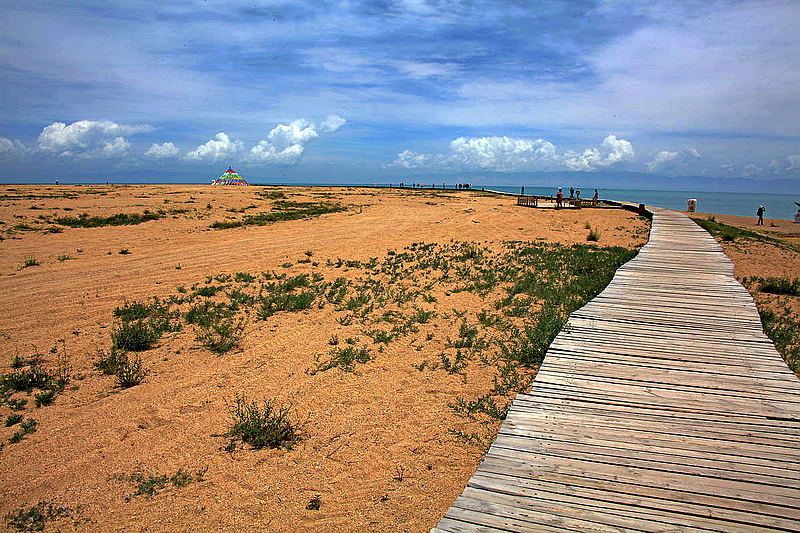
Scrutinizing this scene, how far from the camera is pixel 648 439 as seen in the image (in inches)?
132

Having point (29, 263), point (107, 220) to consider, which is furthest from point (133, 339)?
point (107, 220)

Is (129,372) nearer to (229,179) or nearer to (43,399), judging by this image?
(43,399)

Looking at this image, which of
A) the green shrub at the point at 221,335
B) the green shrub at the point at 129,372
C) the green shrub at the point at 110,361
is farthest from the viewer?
the green shrub at the point at 221,335

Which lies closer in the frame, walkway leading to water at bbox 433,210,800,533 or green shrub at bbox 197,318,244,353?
walkway leading to water at bbox 433,210,800,533

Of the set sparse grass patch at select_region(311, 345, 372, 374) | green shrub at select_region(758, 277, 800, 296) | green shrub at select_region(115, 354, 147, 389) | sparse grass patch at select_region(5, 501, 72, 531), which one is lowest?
sparse grass patch at select_region(5, 501, 72, 531)

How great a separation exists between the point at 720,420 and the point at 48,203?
1345 inches

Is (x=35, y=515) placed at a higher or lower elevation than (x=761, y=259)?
lower

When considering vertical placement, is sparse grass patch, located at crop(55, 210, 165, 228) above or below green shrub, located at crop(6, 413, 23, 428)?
above

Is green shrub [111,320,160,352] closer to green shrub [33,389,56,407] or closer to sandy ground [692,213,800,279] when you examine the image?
green shrub [33,389,56,407]

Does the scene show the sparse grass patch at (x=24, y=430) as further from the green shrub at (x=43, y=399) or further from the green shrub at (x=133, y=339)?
the green shrub at (x=133, y=339)

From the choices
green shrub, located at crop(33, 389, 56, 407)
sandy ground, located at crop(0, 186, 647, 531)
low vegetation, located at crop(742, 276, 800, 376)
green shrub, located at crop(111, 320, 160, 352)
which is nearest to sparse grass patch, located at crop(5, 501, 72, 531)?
sandy ground, located at crop(0, 186, 647, 531)

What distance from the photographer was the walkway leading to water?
8.43ft

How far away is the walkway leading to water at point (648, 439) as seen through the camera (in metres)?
2.57

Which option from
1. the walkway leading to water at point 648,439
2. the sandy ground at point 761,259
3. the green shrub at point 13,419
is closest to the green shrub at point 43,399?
the green shrub at point 13,419
